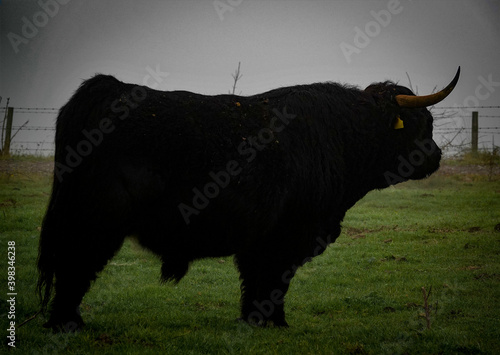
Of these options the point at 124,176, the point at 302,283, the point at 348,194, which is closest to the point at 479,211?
the point at 302,283

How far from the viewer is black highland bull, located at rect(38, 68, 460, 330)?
13.5 feet

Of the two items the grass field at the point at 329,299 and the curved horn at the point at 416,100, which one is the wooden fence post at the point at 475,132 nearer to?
the grass field at the point at 329,299

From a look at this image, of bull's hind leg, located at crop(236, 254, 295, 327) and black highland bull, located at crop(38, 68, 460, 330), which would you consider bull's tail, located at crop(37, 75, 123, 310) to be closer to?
black highland bull, located at crop(38, 68, 460, 330)

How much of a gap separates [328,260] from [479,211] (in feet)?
20.6

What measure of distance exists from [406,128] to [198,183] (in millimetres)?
3078

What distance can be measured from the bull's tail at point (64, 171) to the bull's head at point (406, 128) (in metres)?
3.37

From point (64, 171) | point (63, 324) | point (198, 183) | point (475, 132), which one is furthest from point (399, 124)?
point (475, 132)

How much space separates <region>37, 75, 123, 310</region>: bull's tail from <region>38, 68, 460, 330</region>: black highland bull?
0.04ft

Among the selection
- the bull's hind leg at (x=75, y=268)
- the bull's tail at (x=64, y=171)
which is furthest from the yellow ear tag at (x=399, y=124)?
the bull's hind leg at (x=75, y=268)

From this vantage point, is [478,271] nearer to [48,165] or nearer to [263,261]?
[263,261]

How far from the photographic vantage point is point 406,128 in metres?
5.86

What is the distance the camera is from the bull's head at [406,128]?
5.70m

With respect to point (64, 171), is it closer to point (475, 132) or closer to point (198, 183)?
point (198, 183)

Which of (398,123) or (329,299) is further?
(329,299)
